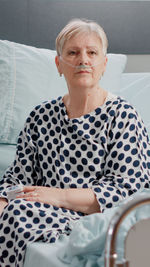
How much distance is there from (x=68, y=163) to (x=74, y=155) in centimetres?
4

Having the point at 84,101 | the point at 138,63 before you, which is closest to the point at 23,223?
the point at 84,101

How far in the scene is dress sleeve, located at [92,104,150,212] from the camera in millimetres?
1789

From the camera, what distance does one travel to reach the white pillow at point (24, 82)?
8.36 feet

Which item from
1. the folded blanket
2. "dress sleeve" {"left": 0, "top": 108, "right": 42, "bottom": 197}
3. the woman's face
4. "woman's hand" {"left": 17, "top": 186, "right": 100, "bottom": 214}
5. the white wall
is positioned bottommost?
the folded blanket

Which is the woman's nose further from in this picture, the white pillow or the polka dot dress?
the white pillow

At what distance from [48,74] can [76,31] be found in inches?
31.0

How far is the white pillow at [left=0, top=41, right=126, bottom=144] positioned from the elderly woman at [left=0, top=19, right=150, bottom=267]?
0.52 metres

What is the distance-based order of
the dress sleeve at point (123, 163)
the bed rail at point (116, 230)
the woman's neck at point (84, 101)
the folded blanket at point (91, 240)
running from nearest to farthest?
the bed rail at point (116, 230)
the folded blanket at point (91, 240)
the dress sleeve at point (123, 163)
the woman's neck at point (84, 101)

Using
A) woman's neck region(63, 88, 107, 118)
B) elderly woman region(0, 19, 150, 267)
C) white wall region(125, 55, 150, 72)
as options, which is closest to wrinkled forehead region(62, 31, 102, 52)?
elderly woman region(0, 19, 150, 267)

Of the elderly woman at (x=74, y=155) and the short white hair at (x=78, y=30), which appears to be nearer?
the elderly woman at (x=74, y=155)

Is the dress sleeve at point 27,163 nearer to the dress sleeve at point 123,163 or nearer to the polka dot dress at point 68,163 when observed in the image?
the polka dot dress at point 68,163

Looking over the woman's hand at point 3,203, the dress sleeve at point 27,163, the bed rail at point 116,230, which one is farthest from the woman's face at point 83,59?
the bed rail at point 116,230

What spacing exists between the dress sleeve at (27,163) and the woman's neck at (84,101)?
0.56 feet

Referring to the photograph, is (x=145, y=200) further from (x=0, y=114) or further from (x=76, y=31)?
(x=0, y=114)
